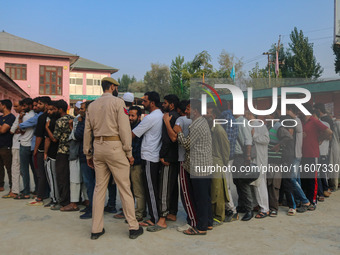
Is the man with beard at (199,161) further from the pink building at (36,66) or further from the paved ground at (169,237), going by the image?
the pink building at (36,66)

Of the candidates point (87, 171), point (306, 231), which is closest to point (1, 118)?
point (87, 171)

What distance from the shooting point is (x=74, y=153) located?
5309 mm

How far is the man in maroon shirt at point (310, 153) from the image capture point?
5523 millimetres

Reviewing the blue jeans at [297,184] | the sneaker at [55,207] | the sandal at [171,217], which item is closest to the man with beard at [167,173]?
the sandal at [171,217]

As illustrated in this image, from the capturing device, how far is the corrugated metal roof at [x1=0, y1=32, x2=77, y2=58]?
26498 millimetres

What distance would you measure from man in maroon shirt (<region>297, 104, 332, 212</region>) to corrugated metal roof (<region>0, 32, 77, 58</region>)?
25.2 metres

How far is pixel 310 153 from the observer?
217 inches

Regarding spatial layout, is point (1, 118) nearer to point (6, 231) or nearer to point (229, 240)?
point (6, 231)

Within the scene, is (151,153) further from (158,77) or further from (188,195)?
(158,77)

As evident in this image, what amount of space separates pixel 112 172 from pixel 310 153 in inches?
137

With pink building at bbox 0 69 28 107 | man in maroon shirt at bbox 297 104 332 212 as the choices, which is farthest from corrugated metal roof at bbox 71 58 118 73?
man in maroon shirt at bbox 297 104 332 212

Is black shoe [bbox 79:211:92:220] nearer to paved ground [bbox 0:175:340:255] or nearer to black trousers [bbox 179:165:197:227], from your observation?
paved ground [bbox 0:175:340:255]

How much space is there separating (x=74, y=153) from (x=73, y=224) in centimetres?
120

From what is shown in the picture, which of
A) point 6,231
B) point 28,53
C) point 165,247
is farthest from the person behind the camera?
point 28,53
